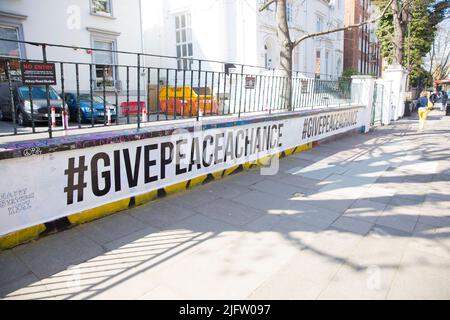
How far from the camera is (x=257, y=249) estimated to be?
3.44 m

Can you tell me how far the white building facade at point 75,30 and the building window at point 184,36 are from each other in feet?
12.5

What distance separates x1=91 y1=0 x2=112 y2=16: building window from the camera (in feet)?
56.0

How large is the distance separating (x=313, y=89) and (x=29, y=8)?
13.9 meters

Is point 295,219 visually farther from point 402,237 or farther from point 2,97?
point 2,97

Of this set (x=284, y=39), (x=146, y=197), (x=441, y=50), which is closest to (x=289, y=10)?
(x=284, y=39)

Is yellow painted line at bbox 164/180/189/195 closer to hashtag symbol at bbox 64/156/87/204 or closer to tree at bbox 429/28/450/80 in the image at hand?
hashtag symbol at bbox 64/156/87/204

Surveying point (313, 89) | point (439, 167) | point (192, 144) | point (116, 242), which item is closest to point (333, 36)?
point (313, 89)

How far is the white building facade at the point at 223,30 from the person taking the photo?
19.9m

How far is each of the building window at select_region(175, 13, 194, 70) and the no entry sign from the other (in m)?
18.6

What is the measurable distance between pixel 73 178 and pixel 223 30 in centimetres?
1853

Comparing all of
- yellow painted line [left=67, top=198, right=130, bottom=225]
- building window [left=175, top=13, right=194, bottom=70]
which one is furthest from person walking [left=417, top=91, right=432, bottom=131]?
building window [left=175, top=13, right=194, bottom=70]

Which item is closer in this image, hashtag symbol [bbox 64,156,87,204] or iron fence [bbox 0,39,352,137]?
hashtag symbol [bbox 64,156,87,204]

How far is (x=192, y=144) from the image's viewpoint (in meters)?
5.30

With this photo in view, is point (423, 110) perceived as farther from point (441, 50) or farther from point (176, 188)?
point (441, 50)
